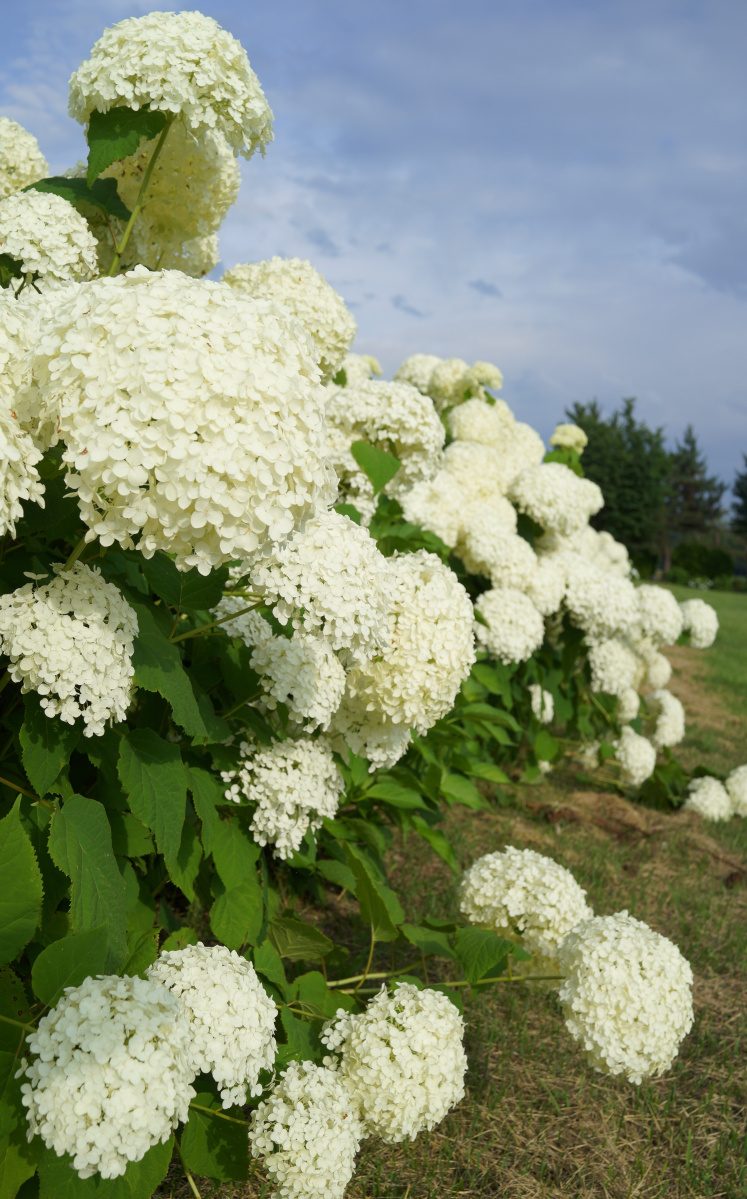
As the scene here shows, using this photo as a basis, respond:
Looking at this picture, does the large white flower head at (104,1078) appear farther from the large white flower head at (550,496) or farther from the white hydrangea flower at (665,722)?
the white hydrangea flower at (665,722)

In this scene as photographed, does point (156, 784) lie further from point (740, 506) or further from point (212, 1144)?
point (740, 506)

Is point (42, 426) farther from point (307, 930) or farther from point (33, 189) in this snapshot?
point (307, 930)

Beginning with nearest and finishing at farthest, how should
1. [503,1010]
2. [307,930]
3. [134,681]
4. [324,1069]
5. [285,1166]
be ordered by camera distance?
[134,681], [285,1166], [324,1069], [307,930], [503,1010]

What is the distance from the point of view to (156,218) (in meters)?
2.88

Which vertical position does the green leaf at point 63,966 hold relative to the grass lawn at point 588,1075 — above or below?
above

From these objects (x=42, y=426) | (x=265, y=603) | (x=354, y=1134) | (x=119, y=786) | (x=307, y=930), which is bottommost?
(x=354, y=1134)

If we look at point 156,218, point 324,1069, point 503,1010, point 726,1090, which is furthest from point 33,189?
point 726,1090

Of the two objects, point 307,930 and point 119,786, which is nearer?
point 119,786

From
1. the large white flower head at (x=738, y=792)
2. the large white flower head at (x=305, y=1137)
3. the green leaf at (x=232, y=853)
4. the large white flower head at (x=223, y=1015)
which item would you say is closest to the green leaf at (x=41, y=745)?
the large white flower head at (x=223, y=1015)

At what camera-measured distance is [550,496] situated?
5.61 m

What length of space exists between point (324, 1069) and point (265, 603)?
119 centimetres

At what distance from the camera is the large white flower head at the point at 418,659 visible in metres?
2.53

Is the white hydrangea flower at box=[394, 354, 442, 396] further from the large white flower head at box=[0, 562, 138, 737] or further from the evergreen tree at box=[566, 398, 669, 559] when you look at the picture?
the evergreen tree at box=[566, 398, 669, 559]

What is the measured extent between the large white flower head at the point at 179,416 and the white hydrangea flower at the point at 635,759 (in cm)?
527
